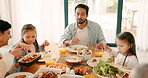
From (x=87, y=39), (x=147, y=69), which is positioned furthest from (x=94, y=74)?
(x=87, y=39)

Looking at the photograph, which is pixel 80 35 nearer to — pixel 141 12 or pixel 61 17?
pixel 61 17

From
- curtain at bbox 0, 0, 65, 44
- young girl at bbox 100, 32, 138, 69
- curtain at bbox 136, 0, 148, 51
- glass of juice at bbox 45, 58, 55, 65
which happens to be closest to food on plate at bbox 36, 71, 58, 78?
glass of juice at bbox 45, 58, 55, 65

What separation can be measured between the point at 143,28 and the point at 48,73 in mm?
3540

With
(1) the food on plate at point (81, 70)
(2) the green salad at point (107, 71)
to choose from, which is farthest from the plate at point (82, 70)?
(2) the green salad at point (107, 71)

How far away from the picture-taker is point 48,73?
1.35 meters

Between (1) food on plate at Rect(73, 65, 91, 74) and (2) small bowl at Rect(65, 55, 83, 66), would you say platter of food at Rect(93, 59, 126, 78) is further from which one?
(2) small bowl at Rect(65, 55, 83, 66)

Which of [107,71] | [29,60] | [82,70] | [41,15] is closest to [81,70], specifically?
[82,70]

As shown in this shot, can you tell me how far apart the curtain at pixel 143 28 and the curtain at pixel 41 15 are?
2.08m

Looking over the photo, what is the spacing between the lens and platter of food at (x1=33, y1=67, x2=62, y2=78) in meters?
1.33

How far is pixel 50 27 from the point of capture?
4406mm

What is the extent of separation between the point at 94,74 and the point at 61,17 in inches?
121

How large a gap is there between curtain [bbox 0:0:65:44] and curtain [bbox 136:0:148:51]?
6.84ft

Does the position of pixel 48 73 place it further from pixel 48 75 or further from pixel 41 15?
pixel 41 15

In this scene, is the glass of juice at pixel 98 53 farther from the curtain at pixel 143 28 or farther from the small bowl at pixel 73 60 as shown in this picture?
the curtain at pixel 143 28
